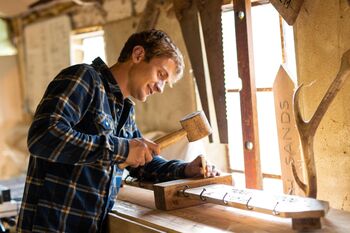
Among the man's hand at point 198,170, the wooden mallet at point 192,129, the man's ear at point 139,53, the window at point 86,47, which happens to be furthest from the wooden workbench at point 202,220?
the window at point 86,47

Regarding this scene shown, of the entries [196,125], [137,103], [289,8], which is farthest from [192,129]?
[137,103]

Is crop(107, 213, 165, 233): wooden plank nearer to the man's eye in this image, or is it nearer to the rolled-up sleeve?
the rolled-up sleeve

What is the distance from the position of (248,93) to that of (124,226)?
0.67 m

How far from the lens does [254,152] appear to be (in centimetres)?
175

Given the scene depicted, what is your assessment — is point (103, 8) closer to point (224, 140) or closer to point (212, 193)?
point (224, 140)

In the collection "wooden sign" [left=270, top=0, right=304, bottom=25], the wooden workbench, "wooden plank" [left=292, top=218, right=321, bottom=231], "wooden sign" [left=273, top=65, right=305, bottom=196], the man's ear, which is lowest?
the wooden workbench

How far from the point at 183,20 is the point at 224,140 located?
57 centimetres

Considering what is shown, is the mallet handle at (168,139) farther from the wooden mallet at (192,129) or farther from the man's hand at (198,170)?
the man's hand at (198,170)

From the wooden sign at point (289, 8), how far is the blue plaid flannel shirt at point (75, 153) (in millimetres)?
618

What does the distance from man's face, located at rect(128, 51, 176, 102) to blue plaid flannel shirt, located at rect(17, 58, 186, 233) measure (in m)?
0.06

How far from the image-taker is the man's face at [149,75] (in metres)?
1.54

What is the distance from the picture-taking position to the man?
4.37 ft

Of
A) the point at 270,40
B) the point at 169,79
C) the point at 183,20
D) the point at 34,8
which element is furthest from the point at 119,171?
the point at 34,8

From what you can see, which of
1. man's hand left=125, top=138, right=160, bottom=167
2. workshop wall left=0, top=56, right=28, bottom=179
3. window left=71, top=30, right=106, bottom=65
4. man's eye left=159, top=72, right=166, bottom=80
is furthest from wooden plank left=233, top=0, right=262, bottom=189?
workshop wall left=0, top=56, right=28, bottom=179
